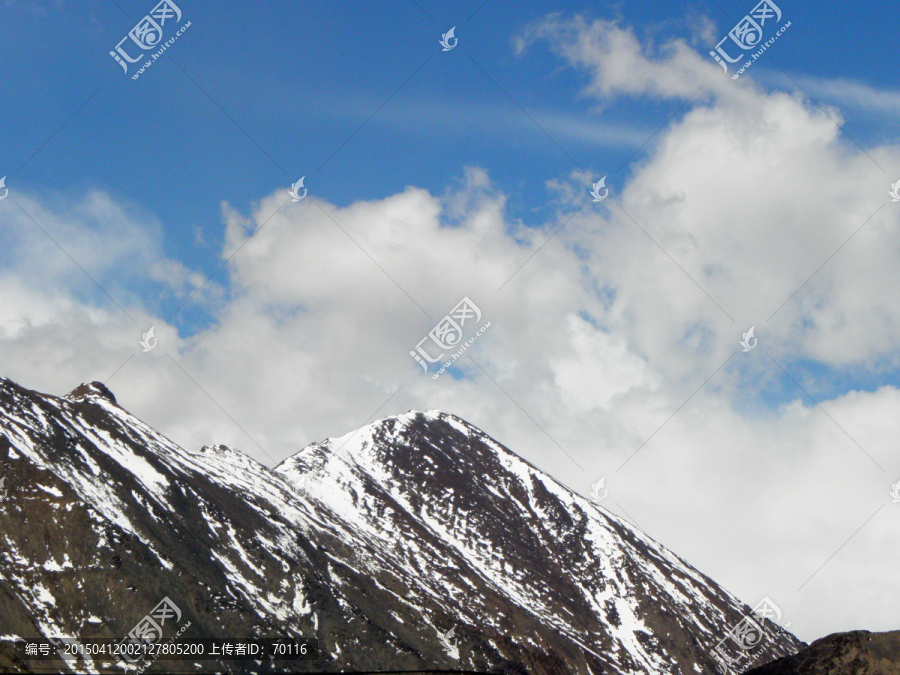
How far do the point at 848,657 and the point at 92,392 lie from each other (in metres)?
160

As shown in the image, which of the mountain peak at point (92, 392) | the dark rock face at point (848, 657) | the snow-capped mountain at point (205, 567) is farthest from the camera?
the mountain peak at point (92, 392)

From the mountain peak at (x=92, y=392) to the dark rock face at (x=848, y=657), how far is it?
149562mm

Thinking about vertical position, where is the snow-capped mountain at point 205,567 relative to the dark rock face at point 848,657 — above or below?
above

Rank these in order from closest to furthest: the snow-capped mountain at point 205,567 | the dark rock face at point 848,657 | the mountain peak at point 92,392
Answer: the dark rock face at point 848,657 → the snow-capped mountain at point 205,567 → the mountain peak at point 92,392

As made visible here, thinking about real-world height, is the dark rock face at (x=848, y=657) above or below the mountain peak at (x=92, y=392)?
below

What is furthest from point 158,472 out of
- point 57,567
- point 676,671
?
point 676,671

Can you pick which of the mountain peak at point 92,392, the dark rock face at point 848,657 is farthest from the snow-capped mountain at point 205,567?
the dark rock face at point 848,657

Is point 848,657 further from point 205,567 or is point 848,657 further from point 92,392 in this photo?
point 92,392

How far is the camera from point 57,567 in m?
95.6

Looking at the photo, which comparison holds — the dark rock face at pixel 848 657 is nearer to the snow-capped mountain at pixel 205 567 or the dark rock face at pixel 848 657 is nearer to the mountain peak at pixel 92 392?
the snow-capped mountain at pixel 205 567

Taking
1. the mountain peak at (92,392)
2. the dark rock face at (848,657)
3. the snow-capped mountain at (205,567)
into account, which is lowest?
the dark rock face at (848,657)

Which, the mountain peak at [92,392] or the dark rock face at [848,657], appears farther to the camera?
the mountain peak at [92,392]

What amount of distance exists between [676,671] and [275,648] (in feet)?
419

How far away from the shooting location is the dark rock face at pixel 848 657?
38.4 m
